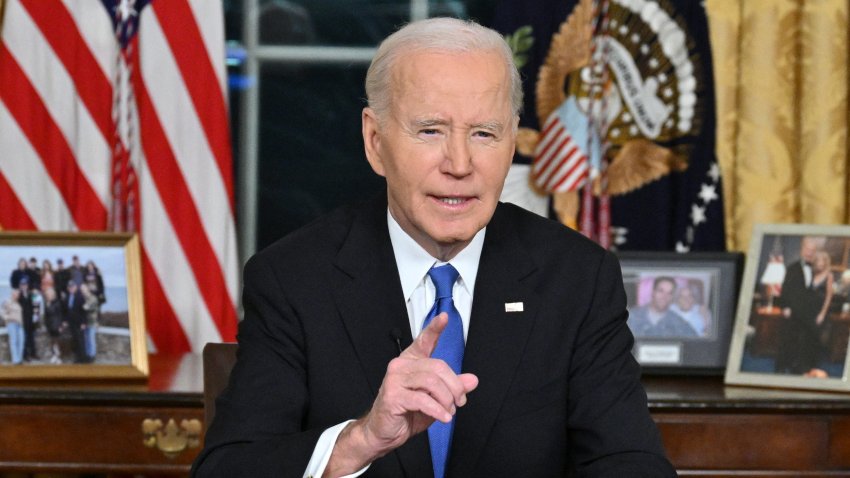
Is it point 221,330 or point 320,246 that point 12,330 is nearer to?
point 221,330

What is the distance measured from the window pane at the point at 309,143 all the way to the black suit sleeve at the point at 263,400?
6.32 ft

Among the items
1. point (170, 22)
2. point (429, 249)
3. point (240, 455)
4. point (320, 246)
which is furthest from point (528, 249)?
point (170, 22)

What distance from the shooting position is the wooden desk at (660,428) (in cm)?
317

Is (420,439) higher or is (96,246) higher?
(96,246)

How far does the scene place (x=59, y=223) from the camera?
12.7 feet

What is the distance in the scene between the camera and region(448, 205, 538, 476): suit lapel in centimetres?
216

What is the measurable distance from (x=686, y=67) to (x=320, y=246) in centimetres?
192

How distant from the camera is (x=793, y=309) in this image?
343cm

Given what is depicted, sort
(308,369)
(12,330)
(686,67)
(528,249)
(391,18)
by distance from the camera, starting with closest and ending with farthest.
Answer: (308,369) < (528,249) < (12,330) < (686,67) < (391,18)

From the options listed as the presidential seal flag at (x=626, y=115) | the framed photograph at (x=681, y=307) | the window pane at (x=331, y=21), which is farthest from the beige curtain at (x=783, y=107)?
the window pane at (x=331, y=21)

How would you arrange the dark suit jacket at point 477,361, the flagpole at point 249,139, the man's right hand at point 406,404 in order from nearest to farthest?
the man's right hand at point 406,404
the dark suit jacket at point 477,361
the flagpole at point 249,139

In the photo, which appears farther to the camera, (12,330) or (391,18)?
(391,18)

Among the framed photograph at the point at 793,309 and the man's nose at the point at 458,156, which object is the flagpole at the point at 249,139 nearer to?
the framed photograph at the point at 793,309

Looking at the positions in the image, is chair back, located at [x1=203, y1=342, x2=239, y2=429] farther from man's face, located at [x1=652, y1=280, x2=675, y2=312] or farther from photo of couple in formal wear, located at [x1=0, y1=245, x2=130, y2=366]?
man's face, located at [x1=652, y1=280, x2=675, y2=312]
